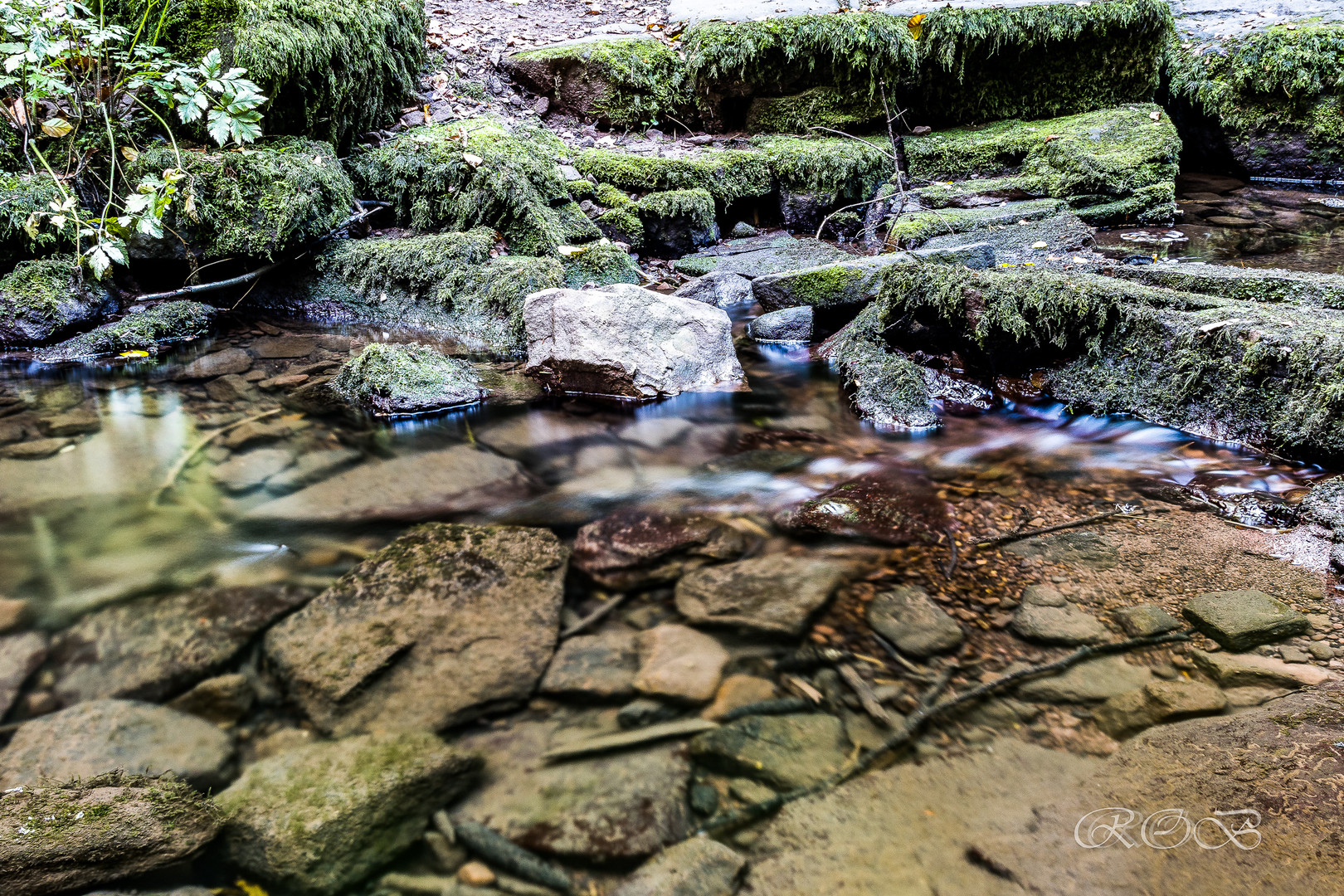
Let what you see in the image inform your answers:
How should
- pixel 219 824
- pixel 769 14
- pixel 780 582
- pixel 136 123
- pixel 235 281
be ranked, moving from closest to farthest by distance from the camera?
pixel 219 824 < pixel 780 582 < pixel 136 123 < pixel 235 281 < pixel 769 14

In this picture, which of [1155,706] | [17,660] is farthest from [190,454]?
[1155,706]

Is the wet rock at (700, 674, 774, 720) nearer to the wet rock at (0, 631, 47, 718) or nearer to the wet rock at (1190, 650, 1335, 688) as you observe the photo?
the wet rock at (1190, 650, 1335, 688)

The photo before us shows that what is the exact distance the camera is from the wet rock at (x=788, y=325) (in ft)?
17.6

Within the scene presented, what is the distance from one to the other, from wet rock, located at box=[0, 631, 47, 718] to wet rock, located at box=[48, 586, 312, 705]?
43 millimetres

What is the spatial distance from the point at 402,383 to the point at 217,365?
1.58 m

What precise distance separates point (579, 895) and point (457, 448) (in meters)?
2.61

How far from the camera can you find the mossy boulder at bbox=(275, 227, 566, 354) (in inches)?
210

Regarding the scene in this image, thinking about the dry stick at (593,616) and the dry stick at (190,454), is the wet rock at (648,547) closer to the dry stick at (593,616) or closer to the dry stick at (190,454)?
the dry stick at (593,616)

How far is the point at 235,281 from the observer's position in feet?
18.5

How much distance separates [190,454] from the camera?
3.67 m

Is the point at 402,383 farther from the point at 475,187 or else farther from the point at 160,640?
the point at 475,187

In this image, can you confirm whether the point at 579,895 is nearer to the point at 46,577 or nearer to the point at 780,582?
the point at 780,582

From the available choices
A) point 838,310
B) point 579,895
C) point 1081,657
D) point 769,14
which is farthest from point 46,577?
point 769,14

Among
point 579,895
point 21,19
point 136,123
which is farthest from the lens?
point 136,123
